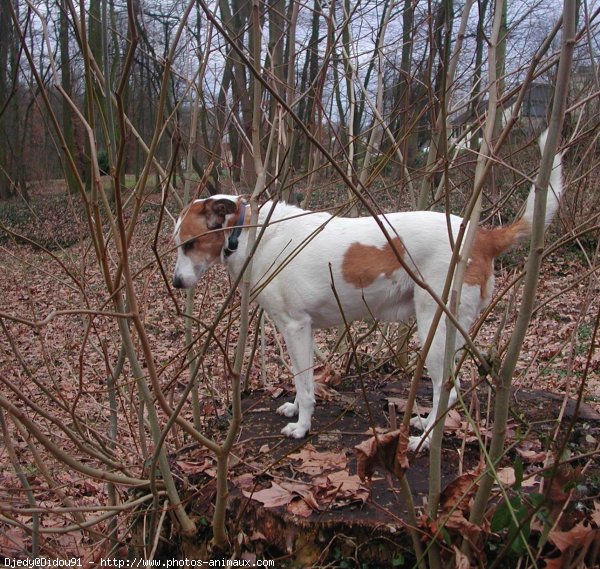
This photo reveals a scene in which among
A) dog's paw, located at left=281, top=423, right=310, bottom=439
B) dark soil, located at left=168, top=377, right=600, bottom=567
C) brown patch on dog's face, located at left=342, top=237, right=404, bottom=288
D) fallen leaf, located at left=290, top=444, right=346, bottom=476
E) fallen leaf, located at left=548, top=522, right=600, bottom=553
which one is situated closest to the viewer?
fallen leaf, located at left=548, top=522, right=600, bottom=553

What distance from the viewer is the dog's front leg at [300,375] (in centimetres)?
381

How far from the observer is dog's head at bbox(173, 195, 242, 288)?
418cm

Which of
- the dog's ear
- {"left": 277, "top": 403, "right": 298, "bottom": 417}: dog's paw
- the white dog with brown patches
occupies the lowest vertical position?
{"left": 277, "top": 403, "right": 298, "bottom": 417}: dog's paw

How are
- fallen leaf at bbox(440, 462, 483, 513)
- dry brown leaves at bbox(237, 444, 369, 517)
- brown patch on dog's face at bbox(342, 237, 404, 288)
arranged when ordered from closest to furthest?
fallen leaf at bbox(440, 462, 483, 513)
dry brown leaves at bbox(237, 444, 369, 517)
brown patch on dog's face at bbox(342, 237, 404, 288)

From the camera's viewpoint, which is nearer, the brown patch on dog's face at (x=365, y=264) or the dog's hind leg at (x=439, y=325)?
the dog's hind leg at (x=439, y=325)

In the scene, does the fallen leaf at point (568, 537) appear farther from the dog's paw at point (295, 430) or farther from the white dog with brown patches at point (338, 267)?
the dog's paw at point (295, 430)

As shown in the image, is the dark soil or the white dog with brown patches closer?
the dark soil

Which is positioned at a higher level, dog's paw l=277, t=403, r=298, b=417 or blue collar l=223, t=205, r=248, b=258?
blue collar l=223, t=205, r=248, b=258

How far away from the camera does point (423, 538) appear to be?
2240mm

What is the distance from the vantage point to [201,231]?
14.2 ft

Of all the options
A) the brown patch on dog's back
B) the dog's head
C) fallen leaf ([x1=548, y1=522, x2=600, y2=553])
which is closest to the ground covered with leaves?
fallen leaf ([x1=548, y1=522, x2=600, y2=553])

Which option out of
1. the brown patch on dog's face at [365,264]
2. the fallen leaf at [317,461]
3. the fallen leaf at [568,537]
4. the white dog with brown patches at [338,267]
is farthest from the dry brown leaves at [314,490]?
the brown patch on dog's face at [365,264]

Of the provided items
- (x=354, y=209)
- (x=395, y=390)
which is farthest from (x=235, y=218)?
(x=395, y=390)

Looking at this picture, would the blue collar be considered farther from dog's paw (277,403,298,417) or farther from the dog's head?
dog's paw (277,403,298,417)
